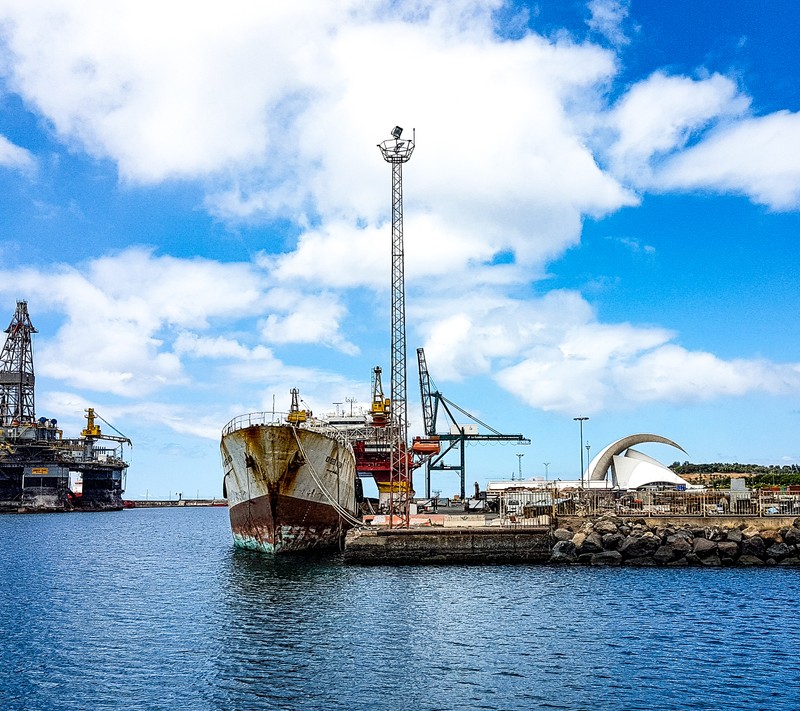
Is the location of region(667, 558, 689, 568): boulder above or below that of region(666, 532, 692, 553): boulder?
below

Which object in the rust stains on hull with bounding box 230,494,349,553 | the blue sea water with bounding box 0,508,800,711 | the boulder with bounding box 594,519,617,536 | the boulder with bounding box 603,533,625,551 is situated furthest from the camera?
the rust stains on hull with bounding box 230,494,349,553

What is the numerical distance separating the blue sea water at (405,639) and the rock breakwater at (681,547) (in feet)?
6.83

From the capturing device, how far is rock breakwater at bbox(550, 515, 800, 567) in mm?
52500

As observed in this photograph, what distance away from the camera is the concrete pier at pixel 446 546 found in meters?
52.2

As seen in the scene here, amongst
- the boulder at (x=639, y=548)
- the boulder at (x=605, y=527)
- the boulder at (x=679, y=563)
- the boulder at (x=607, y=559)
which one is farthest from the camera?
the boulder at (x=605, y=527)

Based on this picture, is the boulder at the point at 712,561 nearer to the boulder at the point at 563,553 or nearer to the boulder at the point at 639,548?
the boulder at the point at 639,548

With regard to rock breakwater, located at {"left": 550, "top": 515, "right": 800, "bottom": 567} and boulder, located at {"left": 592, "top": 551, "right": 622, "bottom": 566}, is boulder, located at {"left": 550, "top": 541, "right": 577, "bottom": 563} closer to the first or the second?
rock breakwater, located at {"left": 550, "top": 515, "right": 800, "bottom": 567}

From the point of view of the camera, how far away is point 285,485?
181 feet

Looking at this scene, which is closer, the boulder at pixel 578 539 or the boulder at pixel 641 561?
the boulder at pixel 641 561

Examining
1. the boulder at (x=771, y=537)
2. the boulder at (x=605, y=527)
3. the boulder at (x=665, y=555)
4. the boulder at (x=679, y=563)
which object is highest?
the boulder at (x=605, y=527)

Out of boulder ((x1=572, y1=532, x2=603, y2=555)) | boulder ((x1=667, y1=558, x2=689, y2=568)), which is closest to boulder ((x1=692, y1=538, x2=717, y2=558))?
boulder ((x1=667, y1=558, x2=689, y2=568))

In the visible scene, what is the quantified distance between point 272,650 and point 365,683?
5588mm

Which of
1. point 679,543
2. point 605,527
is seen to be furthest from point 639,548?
point 605,527

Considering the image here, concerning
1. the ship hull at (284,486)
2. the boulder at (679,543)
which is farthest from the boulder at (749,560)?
the ship hull at (284,486)
